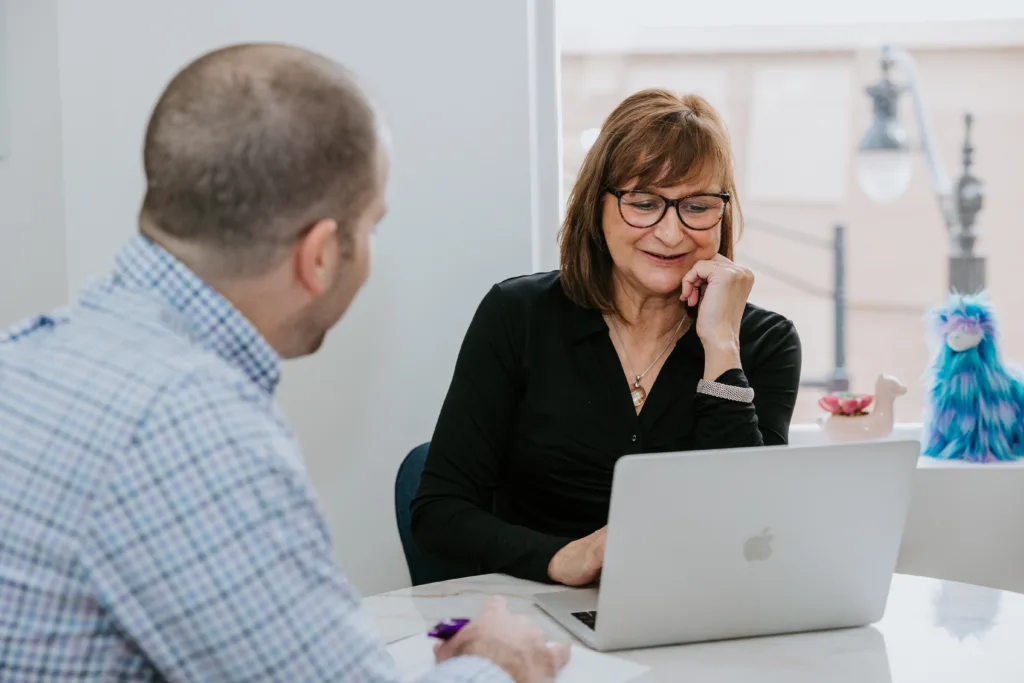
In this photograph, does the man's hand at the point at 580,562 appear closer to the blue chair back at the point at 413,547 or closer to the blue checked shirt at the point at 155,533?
the blue chair back at the point at 413,547

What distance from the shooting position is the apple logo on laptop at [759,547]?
127 cm

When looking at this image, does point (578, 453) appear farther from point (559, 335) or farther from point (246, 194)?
point (246, 194)

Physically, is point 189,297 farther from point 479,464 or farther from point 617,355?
point 617,355

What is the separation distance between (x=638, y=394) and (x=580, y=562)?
45 centimetres

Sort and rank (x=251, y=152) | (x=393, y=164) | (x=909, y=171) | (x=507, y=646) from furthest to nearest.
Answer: (x=909, y=171)
(x=393, y=164)
(x=507, y=646)
(x=251, y=152)

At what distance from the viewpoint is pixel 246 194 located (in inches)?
35.3

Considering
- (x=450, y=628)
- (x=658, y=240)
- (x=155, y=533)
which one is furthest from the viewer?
(x=658, y=240)

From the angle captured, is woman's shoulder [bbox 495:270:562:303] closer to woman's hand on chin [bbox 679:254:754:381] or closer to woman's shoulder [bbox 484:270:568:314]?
woman's shoulder [bbox 484:270:568:314]

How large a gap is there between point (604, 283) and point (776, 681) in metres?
0.93

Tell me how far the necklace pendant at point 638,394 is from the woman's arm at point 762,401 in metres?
0.09

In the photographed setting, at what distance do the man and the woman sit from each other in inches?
36.3

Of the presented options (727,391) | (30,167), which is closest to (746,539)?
(727,391)

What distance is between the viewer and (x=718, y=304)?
6.23 feet

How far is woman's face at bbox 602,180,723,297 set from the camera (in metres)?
1.91
